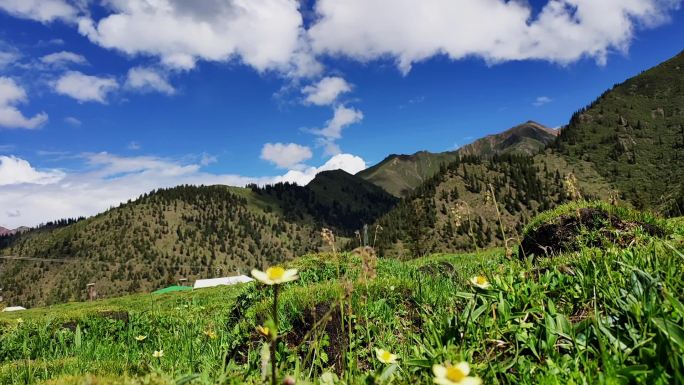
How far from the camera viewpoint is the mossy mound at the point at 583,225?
986 centimetres

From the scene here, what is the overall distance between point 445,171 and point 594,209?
173440mm

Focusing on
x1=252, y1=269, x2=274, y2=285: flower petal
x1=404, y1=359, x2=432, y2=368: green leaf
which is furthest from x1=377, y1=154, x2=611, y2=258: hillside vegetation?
x1=252, y1=269, x2=274, y2=285: flower petal

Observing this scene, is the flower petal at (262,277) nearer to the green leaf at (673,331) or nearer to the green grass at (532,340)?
the green grass at (532,340)

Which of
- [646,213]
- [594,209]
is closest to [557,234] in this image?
[594,209]

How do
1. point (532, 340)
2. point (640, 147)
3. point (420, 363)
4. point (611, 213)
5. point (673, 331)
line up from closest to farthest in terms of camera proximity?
point (673, 331)
point (420, 363)
point (532, 340)
point (611, 213)
point (640, 147)

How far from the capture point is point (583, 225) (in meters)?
10.0

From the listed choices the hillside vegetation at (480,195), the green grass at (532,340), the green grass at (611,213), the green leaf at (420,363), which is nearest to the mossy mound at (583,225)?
the green grass at (611,213)

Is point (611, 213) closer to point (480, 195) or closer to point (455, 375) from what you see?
point (455, 375)

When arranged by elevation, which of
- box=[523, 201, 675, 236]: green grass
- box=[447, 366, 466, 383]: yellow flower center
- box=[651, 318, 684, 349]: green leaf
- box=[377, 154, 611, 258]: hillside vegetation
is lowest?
box=[651, 318, 684, 349]: green leaf

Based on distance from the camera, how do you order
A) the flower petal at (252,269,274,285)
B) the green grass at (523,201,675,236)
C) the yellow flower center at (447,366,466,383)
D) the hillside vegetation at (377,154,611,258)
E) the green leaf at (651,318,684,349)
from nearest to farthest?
the yellow flower center at (447,366,466,383)
the flower petal at (252,269,274,285)
the green leaf at (651,318,684,349)
the green grass at (523,201,675,236)
the hillside vegetation at (377,154,611,258)

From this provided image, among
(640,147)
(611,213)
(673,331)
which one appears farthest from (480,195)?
(673,331)

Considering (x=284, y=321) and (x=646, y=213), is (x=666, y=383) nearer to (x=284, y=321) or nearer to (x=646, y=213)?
(x=284, y=321)

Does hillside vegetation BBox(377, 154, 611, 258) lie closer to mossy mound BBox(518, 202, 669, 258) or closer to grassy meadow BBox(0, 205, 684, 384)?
mossy mound BBox(518, 202, 669, 258)

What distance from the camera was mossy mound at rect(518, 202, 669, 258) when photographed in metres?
9.86
